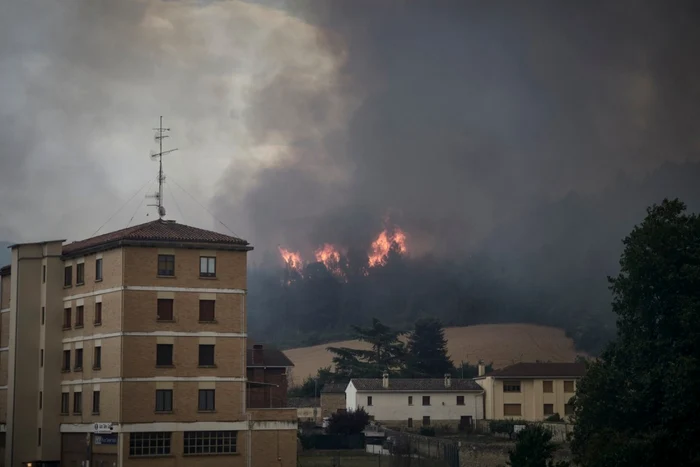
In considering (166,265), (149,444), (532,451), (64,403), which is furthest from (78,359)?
(532,451)

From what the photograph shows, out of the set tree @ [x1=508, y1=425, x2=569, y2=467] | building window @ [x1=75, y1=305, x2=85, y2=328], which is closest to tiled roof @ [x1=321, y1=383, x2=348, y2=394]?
building window @ [x1=75, y1=305, x2=85, y2=328]

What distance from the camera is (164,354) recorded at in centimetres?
7394

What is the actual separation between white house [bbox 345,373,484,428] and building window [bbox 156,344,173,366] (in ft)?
168

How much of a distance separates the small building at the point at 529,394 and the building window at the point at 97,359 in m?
58.9

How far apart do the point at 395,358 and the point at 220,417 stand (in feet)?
283

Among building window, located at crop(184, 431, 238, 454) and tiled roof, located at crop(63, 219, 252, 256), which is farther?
tiled roof, located at crop(63, 219, 252, 256)

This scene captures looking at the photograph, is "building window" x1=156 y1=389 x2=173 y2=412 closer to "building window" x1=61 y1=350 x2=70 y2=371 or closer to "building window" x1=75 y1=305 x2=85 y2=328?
"building window" x1=75 y1=305 x2=85 y2=328

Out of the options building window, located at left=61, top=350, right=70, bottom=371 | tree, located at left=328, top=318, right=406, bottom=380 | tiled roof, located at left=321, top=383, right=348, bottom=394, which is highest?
tree, located at left=328, top=318, right=406, bottom=380

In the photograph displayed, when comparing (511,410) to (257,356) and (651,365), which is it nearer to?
(257,356)

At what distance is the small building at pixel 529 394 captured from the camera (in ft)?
404

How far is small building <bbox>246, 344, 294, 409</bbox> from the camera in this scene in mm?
84250

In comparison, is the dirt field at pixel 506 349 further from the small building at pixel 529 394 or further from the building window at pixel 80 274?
the building window at pixel 80 274

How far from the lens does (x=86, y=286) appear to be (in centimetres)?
7756

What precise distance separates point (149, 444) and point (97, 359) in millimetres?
7510
